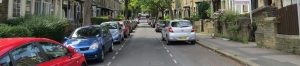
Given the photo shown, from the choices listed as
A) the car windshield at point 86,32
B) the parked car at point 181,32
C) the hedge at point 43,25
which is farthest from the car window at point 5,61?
the parked car at point 181,32

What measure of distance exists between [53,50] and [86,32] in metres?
9.20

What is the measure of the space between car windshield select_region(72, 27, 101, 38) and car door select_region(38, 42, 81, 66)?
8.09 metres

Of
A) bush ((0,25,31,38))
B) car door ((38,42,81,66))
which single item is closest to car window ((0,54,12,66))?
car door ((38,42,81,66))

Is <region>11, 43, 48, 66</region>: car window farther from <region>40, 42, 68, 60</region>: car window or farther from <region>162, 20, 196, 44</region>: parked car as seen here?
<region>162, 20, 196, 44</region>: parked car

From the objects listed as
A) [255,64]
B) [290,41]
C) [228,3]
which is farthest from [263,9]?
[228,3]

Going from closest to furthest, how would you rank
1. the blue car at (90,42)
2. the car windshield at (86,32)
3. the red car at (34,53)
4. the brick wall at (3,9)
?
the red car at (34,53), the blue car at (90,42), the car windshield at (86,32), the brick wall at (3,9)

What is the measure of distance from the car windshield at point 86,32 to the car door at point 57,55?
8.09 metres

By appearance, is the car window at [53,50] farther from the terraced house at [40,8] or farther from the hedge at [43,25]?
the terraced house at [40,8]

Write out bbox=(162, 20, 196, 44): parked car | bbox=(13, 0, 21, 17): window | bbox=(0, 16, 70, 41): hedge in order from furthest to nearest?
bbox=(162, 20, 196, 44): parked car → bbox=(13, 0, 21, 17): window → bbox=(0, 16, 70, 41): hedge

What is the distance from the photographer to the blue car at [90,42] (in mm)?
14008

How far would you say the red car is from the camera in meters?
5.94

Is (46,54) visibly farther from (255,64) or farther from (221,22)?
(221,22)

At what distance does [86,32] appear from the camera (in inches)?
657

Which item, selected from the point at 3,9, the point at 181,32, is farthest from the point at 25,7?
the point at 181,32
